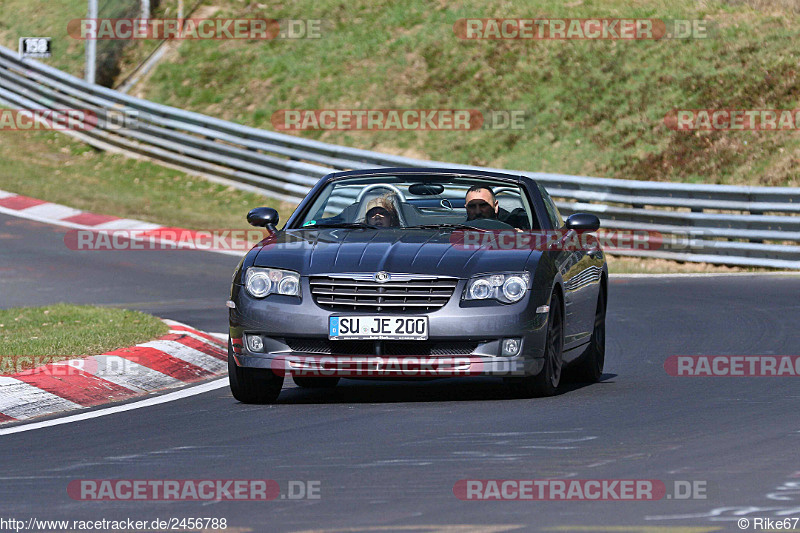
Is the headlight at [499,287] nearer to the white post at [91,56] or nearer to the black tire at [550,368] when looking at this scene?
the black tire at [550,368]

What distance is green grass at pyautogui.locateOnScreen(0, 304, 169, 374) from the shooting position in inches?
400

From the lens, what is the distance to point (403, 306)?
834 centimetres

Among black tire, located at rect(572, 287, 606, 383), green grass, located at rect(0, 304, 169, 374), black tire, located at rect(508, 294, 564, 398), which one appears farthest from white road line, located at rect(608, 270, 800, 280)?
black tire, located at rect(508, 294, 564, 398)

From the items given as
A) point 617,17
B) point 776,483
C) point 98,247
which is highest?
point 617,17

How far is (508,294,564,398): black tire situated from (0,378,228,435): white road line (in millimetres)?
2068

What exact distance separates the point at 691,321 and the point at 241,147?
1540 cm

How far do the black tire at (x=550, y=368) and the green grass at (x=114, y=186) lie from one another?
44.8 feet

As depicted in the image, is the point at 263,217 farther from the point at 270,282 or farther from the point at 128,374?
the point at 128,374

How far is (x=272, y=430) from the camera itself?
7668 mm

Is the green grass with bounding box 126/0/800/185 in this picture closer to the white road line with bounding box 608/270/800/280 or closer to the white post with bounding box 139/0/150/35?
the white post with bounding box 139/0/150/35

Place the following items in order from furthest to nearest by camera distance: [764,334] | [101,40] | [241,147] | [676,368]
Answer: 1. [101,40]
2. [241,147]
3. [764,334]
4. [676,368]

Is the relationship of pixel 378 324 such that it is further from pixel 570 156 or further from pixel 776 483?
pixel 570 156

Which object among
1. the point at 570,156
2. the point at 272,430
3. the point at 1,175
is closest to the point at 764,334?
the point at 272,430

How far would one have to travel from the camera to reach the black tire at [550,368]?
871 cm
